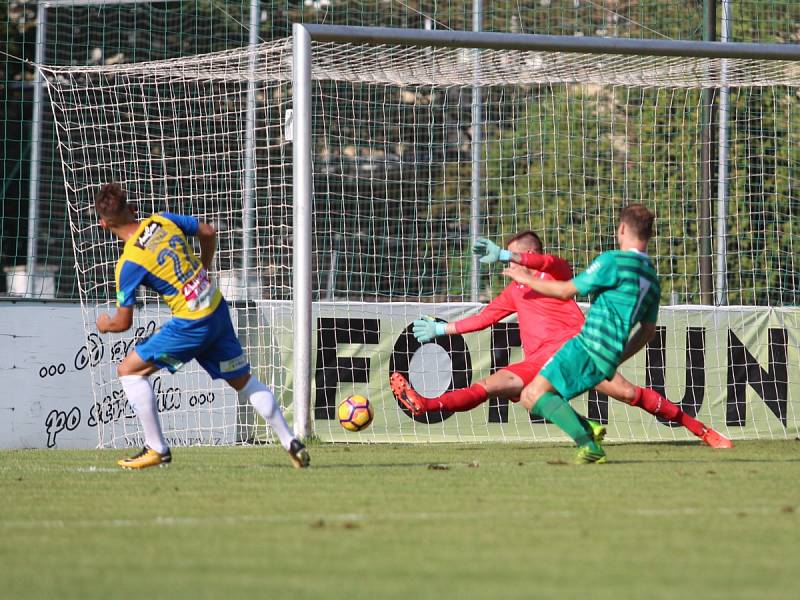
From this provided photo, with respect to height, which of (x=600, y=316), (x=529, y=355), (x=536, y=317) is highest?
(x=600, y=316)

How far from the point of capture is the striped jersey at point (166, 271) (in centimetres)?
784

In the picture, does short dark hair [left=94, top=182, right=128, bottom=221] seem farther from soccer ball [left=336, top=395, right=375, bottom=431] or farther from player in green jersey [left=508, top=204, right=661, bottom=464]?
soccer ball [left=336, top=395, right=375, bottom=431]

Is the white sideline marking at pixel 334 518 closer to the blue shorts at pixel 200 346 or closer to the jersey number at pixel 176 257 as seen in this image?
the blue shorts at pixel 200 346

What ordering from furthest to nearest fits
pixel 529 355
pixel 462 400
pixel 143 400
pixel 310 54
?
pixel 310 54
pixel 529 355
pixel 462 400
pixel 143 400

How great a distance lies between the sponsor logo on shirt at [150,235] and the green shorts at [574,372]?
8.93ft

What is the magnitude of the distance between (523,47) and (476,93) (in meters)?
2.22

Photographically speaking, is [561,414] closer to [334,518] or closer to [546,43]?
[334,518]

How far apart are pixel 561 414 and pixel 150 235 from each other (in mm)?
2907

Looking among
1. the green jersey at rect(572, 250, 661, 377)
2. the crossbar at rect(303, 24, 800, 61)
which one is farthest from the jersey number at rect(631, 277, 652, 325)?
the crossbar at rect(303, 24, 800, 61)

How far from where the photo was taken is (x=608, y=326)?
26.9ft

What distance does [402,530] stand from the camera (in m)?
5.31

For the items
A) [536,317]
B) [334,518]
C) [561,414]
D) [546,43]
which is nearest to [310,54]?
[546,43]

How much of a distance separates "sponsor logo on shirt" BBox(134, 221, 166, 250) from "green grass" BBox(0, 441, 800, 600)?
144 cm

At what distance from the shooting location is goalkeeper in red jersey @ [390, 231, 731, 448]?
10.0 m
